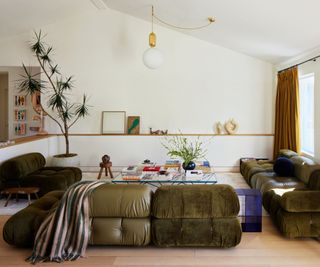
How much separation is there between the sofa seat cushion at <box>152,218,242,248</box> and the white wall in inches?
147

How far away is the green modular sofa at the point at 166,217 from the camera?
2617 millimetres

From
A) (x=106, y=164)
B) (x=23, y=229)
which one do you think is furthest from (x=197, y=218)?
(x=106, y=164)

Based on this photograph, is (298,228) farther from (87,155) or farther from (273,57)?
(87,155)

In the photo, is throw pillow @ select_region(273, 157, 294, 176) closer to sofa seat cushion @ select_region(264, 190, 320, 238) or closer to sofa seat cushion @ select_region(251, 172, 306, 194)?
sofa seat cushion @ select_region(251, 172, 306, 194)

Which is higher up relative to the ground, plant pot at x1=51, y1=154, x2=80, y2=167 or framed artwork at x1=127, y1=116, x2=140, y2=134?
framed artwork at x1=127, y1=116, x2=140, y2=134

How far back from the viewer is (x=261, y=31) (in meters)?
4.58

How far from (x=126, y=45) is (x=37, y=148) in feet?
9.31

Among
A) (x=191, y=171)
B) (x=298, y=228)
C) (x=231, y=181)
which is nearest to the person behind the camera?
(x=298, y=228)

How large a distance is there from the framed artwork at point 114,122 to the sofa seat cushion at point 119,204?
387 centimetres

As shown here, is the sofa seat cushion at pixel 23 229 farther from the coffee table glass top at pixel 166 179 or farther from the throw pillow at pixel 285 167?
the throw pillow at pixel 285 167

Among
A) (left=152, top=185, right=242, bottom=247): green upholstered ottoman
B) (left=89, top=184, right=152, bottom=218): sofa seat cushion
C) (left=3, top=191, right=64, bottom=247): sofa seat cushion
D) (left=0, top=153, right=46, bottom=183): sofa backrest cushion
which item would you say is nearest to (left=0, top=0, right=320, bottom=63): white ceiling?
(left=152, top=185, right=242, bottom=247): green upholstered ottoman

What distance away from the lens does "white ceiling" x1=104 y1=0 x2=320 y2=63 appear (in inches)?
143

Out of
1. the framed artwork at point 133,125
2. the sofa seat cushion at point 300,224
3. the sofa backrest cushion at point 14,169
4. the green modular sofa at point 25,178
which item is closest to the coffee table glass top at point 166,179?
the green modular sofa at point 25,178

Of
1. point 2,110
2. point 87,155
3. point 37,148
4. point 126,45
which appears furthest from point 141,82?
point 2,110
